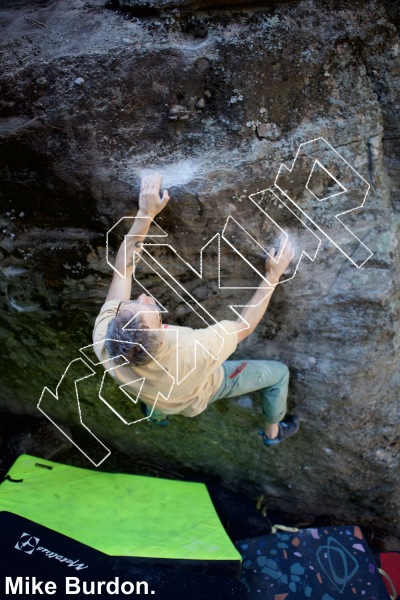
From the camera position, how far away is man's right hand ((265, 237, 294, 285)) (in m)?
2.74

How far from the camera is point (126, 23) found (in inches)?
102

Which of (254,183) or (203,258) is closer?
(254,183)

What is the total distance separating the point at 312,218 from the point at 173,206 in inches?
25.2

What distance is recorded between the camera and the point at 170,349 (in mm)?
2381

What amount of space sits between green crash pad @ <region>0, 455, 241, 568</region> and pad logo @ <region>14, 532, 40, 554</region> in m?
0.12

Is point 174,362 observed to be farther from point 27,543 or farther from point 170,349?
point 27,543

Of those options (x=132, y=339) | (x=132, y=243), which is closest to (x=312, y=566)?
(x=132, y=339)

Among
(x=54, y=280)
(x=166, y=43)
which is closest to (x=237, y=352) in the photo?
(x=54, y=280)

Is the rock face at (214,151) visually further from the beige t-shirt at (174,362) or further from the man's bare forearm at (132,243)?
the beige t-shirt at (174,362)

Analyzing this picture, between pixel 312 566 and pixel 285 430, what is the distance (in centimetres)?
72

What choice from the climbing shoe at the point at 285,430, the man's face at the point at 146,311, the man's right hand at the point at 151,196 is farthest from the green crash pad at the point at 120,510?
the man's right hand at the point at 151,196

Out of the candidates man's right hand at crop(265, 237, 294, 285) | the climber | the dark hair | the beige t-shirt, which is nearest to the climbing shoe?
the climber

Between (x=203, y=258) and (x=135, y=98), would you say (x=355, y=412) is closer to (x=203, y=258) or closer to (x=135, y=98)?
(x=203, y=258)

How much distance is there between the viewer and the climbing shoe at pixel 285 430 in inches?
124
